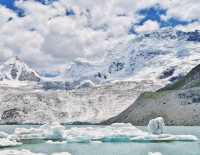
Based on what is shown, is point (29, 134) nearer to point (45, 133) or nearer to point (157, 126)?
point (45, 133)

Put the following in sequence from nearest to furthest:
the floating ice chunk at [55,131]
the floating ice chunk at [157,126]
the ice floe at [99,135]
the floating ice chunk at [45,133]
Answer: the ice floe at [99,135] < the floating ice chunk at [55,131] < the floating ice chunk at [45,133] < the floating ice chunk at [157,126]

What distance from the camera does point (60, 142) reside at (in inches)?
4500

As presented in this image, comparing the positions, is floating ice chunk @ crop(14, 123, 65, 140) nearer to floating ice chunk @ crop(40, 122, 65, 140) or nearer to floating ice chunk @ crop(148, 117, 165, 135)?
floating ice chunk @ crop(40, 122, 65, 140)

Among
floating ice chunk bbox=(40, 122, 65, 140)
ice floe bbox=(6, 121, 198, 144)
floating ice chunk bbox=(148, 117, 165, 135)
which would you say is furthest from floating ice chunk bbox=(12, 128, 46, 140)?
floating ice chunk bbox=(148, 117, 165, 135)

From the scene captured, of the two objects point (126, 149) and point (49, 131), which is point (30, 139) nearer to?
point (49, 131)

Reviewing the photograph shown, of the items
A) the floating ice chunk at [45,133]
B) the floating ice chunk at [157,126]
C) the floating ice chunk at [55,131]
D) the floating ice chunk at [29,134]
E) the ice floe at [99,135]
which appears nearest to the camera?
the ice floe at [99,135]

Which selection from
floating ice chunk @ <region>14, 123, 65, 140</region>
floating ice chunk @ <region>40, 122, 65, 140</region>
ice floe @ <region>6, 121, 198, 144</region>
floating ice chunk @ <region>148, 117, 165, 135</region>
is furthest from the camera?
floating ice chunk @ <region>148, 117, 165, 135</region>

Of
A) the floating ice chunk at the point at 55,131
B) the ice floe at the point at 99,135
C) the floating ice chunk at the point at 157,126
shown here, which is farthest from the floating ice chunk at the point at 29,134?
the floating ice chunk at the point at 157,126

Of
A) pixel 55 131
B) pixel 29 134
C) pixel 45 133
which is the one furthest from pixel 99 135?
pixel 29 134

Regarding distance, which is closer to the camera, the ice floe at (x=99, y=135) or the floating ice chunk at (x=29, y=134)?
the ice floe at (x=99, y=135)

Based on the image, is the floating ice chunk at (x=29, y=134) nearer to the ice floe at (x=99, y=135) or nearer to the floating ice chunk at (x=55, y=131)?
the ice floe at (x=99, y=135)

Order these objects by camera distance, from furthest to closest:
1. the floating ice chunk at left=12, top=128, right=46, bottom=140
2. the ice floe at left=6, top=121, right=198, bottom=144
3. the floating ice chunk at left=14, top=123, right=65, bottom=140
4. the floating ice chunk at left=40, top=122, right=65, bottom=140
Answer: the floating ice chunk at left=12, top=128, right=46, bottom=140
the floating ice chunk at left=14, top=123, right=65, bottom=140
the floating ice chunk at left=40, top=122, right=65, bottom=140
the ice floe at left=6, top=121, right=198, bottom=144

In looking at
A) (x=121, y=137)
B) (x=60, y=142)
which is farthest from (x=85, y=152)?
(x=121, y=137)

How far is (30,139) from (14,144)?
23333 millimetres
